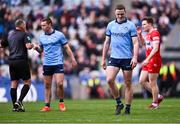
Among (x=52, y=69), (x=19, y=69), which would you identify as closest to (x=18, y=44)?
(x=19, y=69)

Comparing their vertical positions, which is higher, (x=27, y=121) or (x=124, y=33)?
(x=124, y=33)

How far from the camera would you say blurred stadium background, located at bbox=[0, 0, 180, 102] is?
30625 millimetres

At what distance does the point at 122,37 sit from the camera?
698 inches

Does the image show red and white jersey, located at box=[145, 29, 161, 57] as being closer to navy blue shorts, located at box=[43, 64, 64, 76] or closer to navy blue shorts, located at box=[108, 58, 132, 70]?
navy blue shorts, located at box=[108, 58, 132, 70]

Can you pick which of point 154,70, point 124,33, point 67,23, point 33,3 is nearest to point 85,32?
point 67,23

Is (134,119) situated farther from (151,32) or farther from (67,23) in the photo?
(67,23)

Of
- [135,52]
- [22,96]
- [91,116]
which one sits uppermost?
[135,52]

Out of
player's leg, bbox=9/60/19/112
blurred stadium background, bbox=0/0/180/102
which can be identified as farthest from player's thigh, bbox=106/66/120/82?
blurred stadium background, bbox=0/0/180/102

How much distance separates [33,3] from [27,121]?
20.8m

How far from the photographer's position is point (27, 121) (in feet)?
52.7

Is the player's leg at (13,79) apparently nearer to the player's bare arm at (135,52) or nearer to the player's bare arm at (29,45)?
the player's bare arm at (29,45)

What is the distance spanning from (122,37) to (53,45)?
2.43 m

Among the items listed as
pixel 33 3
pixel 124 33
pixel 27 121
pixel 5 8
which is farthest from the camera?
pixel 33 3

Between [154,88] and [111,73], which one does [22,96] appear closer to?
[111,73]
